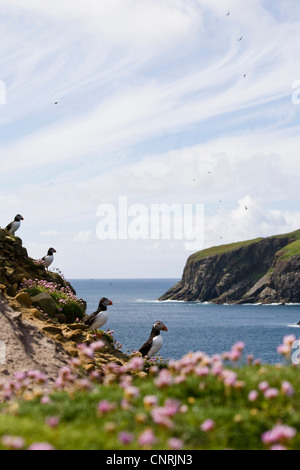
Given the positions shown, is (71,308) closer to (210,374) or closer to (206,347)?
(210,374)

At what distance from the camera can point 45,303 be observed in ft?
74.7

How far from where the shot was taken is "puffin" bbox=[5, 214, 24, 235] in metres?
28.7

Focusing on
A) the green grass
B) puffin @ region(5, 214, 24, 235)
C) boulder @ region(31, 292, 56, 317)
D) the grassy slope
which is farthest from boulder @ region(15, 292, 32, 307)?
the grassy slope

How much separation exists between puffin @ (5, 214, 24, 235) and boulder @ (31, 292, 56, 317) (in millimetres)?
7034

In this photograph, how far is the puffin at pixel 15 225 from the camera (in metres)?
28.7

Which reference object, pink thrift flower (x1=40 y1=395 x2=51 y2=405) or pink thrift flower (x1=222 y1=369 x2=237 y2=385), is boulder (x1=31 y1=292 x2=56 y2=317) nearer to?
pink thrift flower (x1=40 y1=395 x2=51 y2=405)

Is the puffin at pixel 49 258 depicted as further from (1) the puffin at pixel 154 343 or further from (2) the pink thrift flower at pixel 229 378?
(2) the pink thrift flower at pixel 229 378

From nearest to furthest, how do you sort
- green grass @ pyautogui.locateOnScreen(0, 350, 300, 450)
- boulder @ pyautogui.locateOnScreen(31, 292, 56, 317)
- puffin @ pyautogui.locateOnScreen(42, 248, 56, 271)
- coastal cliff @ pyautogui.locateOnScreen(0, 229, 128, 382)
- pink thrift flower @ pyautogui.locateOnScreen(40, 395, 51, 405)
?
green grass @ pyautogui.locateOnScreen(0, 350, 300, 450), pink thrift flower @ pyautogui.locateOnScreen(40, 395, 51, 405), coastal cliff @ pyautogui.locateOnScreen(0, 229, 128, 382), boulder @ pyautogui.locateOnScreen(31, 292, 56, 317), puffin @ pyautogui.locateOnScreen(42, 248, 56, 271)

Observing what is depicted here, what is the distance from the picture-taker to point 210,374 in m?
9.71

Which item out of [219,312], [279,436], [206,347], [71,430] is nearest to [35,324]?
[71,430]

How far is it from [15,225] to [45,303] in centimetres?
750

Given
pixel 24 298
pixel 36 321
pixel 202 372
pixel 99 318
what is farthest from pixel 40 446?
pixel 24 298

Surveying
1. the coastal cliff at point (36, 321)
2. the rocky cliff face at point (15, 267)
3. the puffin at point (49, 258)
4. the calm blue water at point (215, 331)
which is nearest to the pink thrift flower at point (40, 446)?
the coastal cliff at point (36, 321)
